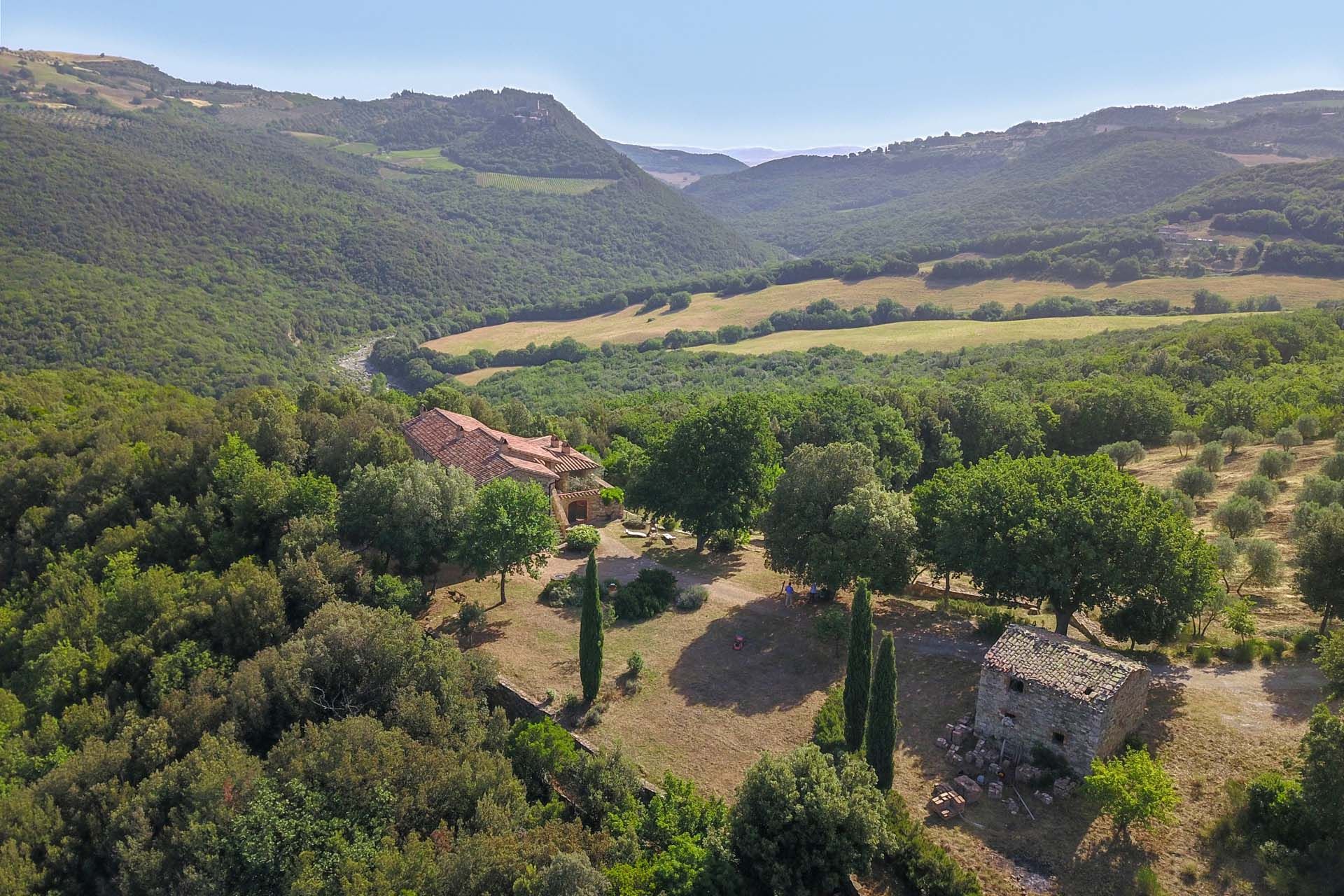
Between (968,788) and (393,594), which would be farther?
(393,594)

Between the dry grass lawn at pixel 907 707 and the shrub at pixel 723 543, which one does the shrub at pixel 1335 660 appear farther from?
the shrub at pixel 723 543

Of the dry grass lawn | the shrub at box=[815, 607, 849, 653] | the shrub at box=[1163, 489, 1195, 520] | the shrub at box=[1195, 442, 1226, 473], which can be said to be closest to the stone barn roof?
the dry grass lawn

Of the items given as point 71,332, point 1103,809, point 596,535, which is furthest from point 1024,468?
point 71,332

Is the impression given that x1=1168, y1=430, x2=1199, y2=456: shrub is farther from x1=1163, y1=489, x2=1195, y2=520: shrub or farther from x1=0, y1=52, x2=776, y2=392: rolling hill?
x1=0, y1=52, x2=776, y2=392: rolling hill

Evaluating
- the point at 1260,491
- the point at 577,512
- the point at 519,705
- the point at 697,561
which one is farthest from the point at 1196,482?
the point at 519,705

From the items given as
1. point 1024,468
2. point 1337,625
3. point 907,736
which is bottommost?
point 907,736

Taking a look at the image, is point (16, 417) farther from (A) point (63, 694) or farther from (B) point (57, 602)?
(A) point (63, 694)

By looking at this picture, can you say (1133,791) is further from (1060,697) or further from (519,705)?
(519,705)

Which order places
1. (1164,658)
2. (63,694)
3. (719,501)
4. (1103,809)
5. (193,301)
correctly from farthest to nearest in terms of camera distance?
(193,301) → (719,501) → (63,694) → (1164,658) → (1103,809)
